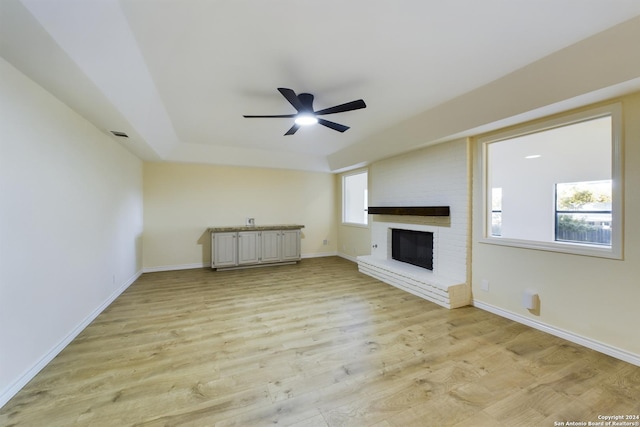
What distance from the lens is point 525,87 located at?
236cm

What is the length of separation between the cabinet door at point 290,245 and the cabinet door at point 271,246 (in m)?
0.10

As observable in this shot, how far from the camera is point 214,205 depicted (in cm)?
564

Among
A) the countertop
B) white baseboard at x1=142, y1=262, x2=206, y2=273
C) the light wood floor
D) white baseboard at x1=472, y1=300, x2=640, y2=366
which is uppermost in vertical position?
the countertop

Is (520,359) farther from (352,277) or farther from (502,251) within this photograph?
(352,277)

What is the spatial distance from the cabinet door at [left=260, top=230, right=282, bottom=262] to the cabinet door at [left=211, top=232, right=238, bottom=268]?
0.59m

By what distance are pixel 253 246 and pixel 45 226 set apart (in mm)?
3512

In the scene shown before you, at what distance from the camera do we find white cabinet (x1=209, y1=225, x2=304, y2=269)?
17.0 feet

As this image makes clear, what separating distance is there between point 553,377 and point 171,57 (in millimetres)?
4097

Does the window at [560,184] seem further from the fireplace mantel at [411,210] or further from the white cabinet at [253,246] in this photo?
the white cabinet at [253,246]

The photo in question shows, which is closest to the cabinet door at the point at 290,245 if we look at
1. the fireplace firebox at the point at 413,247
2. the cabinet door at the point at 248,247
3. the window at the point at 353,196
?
the cabinet door at the point at 248,247

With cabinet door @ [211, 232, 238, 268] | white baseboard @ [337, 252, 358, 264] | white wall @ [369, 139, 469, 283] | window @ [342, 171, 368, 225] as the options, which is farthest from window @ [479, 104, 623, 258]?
cabinet door @ [211, 232, 238, 268]

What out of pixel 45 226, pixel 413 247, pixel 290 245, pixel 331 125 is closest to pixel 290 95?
pixel 331 125

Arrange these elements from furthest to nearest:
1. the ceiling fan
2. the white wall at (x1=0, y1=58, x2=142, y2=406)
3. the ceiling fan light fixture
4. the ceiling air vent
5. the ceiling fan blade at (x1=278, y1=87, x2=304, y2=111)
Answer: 1. the ceiling air vent
2. the ceiling fan light fixture
3. the ceiling fan
4. the ceiling fan blade at (x1=278, y1=87, x2=304, y2=111)
5. the white wall at (x1=0, y1=58, x2=142, y2=406)

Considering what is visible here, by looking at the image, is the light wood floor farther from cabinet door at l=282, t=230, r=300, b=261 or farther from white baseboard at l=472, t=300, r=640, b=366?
cabinet door at l=282, t=230, r=300, b=261
